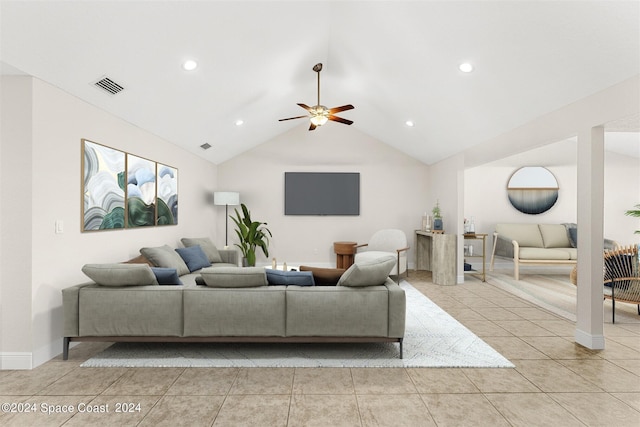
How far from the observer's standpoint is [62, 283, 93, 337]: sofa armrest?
281 cm

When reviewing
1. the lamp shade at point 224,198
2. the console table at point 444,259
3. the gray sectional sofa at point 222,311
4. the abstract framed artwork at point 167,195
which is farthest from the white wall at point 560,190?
the abstract framed artwork at point 167,195

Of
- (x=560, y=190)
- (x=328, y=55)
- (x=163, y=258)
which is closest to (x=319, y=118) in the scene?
(x=328, y=55)

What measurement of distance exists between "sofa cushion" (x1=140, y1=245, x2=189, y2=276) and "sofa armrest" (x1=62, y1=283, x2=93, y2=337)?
3.99 feet

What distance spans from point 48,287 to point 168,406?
159cm

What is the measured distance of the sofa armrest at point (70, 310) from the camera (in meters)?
2.81

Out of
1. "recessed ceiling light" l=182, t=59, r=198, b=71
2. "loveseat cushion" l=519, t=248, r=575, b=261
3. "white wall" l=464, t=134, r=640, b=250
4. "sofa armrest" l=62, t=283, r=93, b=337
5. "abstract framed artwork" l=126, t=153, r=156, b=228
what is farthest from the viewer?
"white wall" l=464, t=134, r=640, b=250

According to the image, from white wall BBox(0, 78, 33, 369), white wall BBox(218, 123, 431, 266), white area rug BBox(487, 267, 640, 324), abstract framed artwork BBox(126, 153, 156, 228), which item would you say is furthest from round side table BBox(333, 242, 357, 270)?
white wall BBox(0, 78, 33, 369)

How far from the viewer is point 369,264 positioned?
2.94 m

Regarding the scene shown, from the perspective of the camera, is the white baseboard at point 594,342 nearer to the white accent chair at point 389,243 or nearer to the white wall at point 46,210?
the white accent chair at point 389,243

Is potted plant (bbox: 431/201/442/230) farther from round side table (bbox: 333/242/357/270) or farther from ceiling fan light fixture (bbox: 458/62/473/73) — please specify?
ceiling fan light fixture (bbox: 458/62/473/73)

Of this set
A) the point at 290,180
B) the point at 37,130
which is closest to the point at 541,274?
the point at 290,180

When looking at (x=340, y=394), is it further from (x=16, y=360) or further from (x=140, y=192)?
(x=140, y=192)

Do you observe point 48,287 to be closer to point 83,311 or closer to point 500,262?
point 83,311

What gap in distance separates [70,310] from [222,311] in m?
1.24
